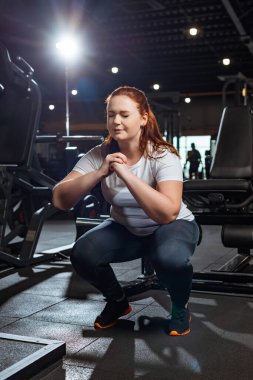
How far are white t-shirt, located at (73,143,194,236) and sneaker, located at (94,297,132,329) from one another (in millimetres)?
313

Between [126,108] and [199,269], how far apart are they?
63.9 inches

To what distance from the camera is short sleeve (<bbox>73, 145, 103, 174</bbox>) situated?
1.90 m

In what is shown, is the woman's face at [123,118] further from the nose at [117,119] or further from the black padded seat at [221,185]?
the black padded seat at [221,185]

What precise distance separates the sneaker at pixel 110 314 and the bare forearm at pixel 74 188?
45 cm

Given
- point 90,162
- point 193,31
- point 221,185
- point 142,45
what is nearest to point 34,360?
point 90,162

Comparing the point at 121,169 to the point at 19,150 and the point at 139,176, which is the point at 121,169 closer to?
the point at 139,176

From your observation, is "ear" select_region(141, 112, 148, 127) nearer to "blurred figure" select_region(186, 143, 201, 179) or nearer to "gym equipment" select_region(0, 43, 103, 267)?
"gym equipment" select_region(0, 43, 103, 267)

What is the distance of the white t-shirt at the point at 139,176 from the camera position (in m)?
1.79

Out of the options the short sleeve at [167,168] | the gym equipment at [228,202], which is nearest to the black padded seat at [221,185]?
the gym equipment at [228,202]

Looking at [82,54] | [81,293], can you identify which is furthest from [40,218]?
[82,54]

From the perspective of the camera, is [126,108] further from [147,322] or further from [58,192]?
[147,322]

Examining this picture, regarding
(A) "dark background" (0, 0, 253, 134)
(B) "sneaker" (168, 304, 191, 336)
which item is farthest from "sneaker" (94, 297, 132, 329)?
(A) "dark background" (0, 0, 253, 134)

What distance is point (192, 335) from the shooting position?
1.87 m

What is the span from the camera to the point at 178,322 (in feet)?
6.11
